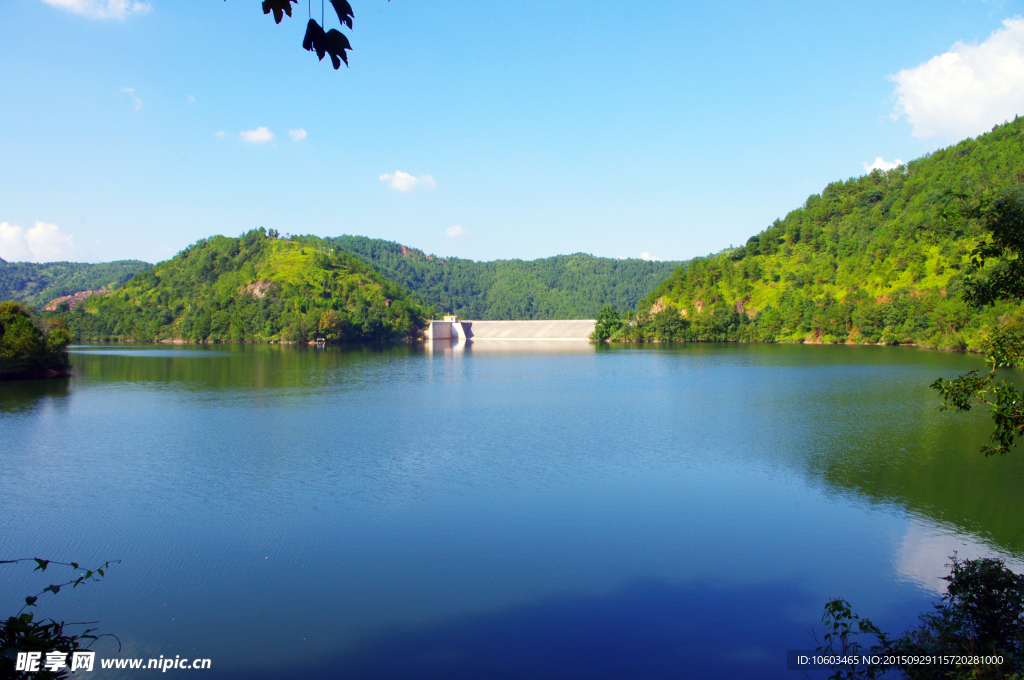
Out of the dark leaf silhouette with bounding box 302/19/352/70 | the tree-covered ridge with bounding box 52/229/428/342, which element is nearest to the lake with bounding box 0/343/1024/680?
the dark leaf silhouette with bounding box 302/19/352/70

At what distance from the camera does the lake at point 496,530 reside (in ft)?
27.2

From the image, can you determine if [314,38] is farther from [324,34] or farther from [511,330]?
[511,330]

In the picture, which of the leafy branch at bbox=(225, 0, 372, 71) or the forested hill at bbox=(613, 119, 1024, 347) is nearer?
the leafy branch at bbox=(225, 0, 372, 71)

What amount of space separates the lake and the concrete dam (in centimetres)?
9726

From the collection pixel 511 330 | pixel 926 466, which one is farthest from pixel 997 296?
pixel 511 330

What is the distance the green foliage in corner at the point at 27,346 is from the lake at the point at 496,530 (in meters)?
15.3

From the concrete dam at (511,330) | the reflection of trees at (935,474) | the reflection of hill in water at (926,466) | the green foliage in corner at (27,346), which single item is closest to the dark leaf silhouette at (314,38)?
the reflection of hill in water at (926,466)

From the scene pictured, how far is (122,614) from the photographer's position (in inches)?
354

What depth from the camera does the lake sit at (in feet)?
27.2

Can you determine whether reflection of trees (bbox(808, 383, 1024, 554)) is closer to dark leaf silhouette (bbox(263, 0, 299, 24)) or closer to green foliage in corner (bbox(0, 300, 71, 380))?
dark leaf silhouette (bbox(263, 0, 299, 24))

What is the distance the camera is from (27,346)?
1524 inches

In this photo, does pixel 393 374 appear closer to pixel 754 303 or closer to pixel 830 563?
pixel 830 563

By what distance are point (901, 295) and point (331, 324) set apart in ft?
285

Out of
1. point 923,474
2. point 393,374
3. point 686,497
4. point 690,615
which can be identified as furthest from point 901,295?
point 690,615
